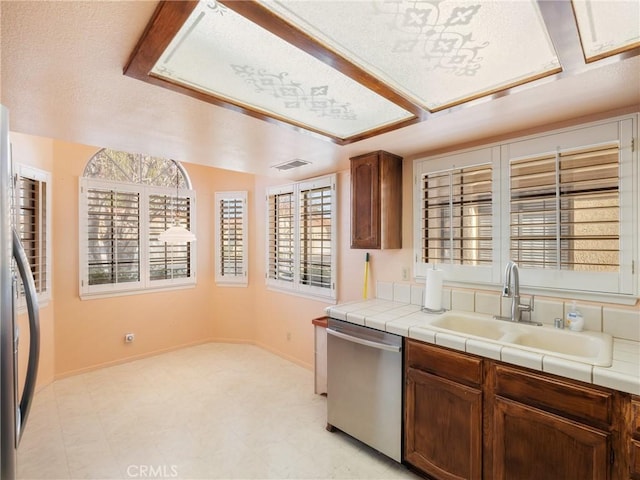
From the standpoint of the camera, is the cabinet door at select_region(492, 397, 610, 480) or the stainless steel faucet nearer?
the cabinet door at select_region(492, 397, 610, 480)

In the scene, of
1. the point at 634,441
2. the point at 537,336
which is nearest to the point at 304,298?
the point at 537,336

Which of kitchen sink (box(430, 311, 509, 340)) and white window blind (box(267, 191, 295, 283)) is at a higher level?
white window blind (box(267, 191, 295, 283))

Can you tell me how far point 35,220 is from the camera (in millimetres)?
3027

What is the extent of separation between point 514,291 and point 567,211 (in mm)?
578

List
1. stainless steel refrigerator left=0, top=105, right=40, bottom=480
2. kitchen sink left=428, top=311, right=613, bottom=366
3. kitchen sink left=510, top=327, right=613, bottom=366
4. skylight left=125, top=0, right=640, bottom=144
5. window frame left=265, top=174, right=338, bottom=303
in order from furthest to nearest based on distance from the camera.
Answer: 1. window frame left=265, top=174, right=338, bottom=303
2. kitchen sink left=510, top=327, right=613, bottom=366
3. kitchen sink left=428, top=311, right=613, bottom=366
4. skylight left=125, top=0, right=640, bottom=144
5. stainless steel refrigerator left=0, top=105, right=40, bottom=480

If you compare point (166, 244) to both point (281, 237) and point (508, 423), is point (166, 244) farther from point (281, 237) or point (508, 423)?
point (508, 423)

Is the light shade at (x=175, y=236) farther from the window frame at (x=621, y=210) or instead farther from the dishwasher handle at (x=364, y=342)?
the window frame at (x=621, y=210)

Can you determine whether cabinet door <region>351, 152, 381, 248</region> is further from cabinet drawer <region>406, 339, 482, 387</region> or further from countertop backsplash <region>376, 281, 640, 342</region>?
cabinet drawer <region>406, 339, 482, 387</region>

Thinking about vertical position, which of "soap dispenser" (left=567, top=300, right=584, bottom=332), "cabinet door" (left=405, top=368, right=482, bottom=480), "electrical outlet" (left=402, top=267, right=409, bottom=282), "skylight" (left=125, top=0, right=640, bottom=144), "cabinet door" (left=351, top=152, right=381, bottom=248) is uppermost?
"skylight" (left=125, top=0, right=640, bottom=144)

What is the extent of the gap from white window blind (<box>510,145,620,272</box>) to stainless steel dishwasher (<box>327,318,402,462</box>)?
3.57 feet

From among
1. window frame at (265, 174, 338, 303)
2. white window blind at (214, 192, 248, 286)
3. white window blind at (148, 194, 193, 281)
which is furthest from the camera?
white window blind at (214, 192, 248, 286)

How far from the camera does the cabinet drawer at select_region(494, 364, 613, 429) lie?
1315mm

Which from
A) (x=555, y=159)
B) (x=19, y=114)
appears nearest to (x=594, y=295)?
(x=555, y=159)

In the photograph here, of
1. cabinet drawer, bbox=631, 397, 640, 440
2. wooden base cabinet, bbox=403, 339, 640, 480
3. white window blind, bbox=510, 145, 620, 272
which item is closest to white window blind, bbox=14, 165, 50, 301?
wooden base cabinet, bbox=403, 339, 640, 480
